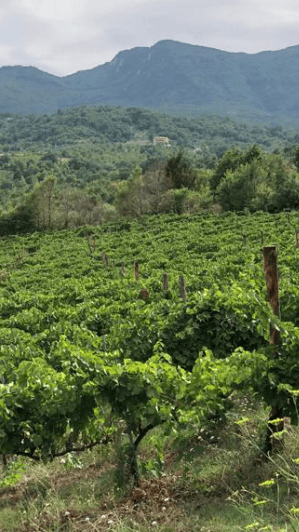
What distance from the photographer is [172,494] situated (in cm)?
624

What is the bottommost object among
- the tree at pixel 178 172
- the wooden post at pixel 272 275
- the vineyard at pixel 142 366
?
the vineyard at pixel 142 366

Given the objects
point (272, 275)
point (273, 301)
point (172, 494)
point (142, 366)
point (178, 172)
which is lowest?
point (172, 494)

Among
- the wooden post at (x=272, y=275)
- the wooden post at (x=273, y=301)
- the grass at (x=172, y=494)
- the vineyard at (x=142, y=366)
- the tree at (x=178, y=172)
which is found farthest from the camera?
the tree at (x=178, y=172)

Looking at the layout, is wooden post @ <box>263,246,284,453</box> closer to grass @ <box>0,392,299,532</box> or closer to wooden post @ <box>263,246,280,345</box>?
wooden post @ <box>263,246,280,345</box>

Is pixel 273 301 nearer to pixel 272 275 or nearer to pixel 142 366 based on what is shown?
pixel 272 275

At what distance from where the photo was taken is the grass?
17.9ft

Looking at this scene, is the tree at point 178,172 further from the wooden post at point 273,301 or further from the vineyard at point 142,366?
the wooden post at point 273,301

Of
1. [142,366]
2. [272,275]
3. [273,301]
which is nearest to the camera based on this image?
[142,366]

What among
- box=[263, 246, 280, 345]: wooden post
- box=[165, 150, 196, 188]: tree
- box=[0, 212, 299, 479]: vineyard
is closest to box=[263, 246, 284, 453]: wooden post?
box=[263, 246, 280, 345]: wooden post

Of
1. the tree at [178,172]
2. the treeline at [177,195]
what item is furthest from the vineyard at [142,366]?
the tree at [178,172]

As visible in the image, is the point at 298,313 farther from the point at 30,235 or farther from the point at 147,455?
the point at 30,235

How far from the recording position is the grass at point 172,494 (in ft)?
17.9

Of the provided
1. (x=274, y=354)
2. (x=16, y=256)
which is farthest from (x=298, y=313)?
(x=16, y=256)

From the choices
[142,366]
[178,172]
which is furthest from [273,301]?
[178,172]
